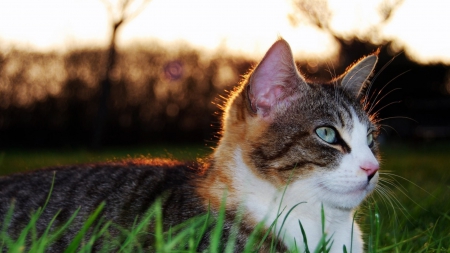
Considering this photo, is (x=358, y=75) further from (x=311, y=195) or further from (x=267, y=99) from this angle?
(x=311, y=195)

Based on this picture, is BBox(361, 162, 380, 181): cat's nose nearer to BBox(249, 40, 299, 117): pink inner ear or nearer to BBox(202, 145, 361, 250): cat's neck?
BBox(202, 145, 361, 250): cat's neck

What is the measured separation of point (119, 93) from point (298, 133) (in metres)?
11.6

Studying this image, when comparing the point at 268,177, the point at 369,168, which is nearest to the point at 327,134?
the point at 369,168

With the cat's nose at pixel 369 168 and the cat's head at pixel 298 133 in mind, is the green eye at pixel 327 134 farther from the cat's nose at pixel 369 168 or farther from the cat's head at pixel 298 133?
the cat's nose at pixel 369 168

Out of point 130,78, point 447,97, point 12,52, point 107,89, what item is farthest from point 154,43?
point 447,97

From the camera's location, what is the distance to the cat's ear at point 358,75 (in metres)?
3.04

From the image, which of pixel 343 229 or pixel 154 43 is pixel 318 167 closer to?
pixel 343 229

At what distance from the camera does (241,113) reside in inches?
103

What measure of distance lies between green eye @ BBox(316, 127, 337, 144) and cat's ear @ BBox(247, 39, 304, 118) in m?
0.25

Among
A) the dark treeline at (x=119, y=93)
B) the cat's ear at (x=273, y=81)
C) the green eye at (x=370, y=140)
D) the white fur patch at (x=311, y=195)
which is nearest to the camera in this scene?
the white fur patch at (x=311, y=195)

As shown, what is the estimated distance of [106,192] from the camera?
2.80 meters

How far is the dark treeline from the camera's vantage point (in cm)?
1274

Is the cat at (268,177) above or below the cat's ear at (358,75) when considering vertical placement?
below

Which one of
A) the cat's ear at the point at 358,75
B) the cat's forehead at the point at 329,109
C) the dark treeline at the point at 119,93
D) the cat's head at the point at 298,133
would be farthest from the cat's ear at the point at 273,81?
the dark treeline at the point at 119,93
